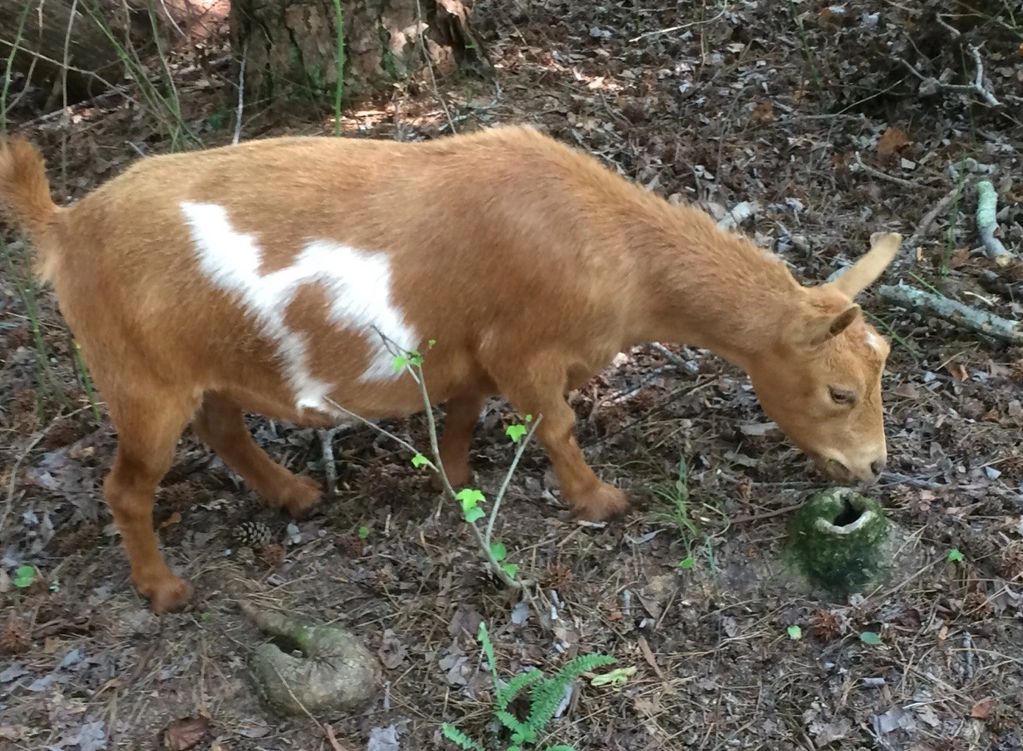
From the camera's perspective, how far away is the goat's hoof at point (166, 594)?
416 cm

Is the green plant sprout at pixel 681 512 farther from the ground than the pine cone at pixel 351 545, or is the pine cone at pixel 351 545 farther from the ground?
the pine cone at pixel 351 545

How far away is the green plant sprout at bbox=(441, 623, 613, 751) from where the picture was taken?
11.4 ft

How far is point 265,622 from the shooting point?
13.1ft

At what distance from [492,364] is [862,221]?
3.13 metres

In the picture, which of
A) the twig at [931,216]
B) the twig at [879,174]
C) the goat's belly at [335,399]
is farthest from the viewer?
the twig at [879,174]

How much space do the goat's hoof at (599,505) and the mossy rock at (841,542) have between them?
32.2 inches

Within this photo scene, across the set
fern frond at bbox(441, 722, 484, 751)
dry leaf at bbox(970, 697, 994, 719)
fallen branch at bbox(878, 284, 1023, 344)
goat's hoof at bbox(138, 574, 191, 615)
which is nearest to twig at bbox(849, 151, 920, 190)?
fallen branch at bbox(878, 284, 1023, 344)

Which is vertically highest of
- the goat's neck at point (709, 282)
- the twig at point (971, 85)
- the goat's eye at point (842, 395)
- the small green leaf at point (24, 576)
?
the goat's neck at point (709, 282)

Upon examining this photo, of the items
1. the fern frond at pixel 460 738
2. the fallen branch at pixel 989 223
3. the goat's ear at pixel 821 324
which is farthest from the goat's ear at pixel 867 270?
the fern frond at pixel 460 738

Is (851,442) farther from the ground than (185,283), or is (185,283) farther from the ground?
(185,283)

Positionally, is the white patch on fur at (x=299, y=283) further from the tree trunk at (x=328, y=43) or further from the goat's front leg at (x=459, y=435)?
the tree trunk at (x=328, y=43)

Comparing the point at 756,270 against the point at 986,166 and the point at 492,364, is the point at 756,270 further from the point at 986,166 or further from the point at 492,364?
the point at 986,166

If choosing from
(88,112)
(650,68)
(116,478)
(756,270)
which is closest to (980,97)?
(650,68)

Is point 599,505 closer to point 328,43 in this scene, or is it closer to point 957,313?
point 957,313
